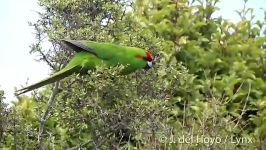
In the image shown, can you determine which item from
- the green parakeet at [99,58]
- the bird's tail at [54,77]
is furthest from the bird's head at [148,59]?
the bird's tail at [54,77]

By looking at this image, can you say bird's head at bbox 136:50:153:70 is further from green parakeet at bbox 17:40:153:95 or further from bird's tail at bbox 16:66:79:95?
bird's tail at bbox 16:66:79:95

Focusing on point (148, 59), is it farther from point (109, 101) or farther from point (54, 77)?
point (54, 77)

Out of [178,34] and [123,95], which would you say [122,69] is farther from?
[178,34]

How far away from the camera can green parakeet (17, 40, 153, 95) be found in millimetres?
4945

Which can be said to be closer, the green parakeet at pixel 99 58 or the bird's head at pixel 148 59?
the green parakeet at pixel 99 58

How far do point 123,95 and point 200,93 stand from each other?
346cm

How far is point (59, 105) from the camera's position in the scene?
Result: 5.27 m

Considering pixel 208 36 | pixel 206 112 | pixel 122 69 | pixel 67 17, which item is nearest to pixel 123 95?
pixel 122 69

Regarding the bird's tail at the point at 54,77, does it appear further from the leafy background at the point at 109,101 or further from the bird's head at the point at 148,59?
the bird's head at the point at 148,59

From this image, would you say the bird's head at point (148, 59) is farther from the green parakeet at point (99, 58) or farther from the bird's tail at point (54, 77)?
the bird's tail at point (54, 77)

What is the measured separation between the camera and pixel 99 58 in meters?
5.09

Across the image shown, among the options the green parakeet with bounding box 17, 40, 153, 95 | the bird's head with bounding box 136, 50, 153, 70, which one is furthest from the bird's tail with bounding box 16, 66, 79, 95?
the bird's head with bounding box 136, 50, 153, 70

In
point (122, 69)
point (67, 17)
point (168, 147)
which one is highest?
point (67, 17)

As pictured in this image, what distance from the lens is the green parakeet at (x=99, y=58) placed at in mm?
4945
